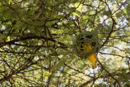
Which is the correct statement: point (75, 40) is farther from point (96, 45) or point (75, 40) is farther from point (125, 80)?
point (125, 80)

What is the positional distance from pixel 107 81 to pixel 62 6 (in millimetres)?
1004

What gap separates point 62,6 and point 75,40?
65 centimetres

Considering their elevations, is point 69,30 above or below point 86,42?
above

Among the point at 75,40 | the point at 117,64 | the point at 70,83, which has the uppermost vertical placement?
the point at 75,40

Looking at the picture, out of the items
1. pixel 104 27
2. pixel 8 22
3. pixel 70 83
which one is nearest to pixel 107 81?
pixel 70 83

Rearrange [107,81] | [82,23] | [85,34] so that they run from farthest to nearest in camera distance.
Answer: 1. [107,81]
2. [82,23]
3. [85,34]

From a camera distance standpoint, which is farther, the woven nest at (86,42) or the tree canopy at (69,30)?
the tree canopy at (69,30)

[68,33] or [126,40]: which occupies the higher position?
[68,33]

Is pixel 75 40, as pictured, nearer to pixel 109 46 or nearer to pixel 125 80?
pixel 109 46

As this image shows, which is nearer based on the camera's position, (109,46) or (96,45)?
(96,45)

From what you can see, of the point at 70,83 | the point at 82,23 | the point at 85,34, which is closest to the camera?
the point at 85,34

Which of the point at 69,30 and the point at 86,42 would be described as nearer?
the point at 86,42

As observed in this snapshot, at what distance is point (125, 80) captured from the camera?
1.86 metres

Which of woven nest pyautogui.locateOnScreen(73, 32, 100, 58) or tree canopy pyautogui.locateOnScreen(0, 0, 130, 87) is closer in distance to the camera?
woven nest pyautogui.locateOnScreen(73, 32, 100, 58)
